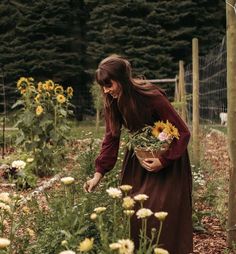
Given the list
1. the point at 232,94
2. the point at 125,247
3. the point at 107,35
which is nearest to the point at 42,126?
the point at 232,94

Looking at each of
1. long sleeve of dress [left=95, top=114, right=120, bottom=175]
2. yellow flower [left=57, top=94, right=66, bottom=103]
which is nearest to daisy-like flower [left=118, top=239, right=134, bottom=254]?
long sleeve of dress [left=95, top=114, right=120, bottom=175]

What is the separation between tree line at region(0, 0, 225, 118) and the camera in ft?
74.7

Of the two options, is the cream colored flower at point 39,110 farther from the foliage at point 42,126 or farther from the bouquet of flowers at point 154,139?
the bouquet of flowers at point 154,139

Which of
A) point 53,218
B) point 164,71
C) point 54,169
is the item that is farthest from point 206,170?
point 164,71

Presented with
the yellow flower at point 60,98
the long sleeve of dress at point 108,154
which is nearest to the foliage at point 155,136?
the long sleeve of dress at point 108,154

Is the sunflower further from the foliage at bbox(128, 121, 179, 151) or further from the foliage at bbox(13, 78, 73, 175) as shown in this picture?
the foliage at bbox(13, 78, 73, 175)

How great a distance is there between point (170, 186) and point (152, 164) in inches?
6.9

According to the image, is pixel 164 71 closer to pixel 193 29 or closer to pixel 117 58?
pixel 193 29

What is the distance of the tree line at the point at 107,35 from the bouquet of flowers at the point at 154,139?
19.3 meters

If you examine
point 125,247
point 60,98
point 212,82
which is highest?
point 212,82

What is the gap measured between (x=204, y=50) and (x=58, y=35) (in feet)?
20.2

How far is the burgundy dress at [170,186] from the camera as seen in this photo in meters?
2.87

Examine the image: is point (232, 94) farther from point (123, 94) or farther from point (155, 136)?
point (123, 94)

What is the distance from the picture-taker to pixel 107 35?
76.3 ft
